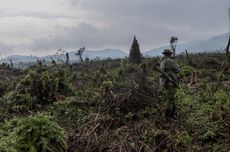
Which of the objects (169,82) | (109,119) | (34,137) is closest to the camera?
(34,137)

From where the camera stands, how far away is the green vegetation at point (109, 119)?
9250 millimetres

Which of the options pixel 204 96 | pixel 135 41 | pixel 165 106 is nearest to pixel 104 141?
pixel 165 106

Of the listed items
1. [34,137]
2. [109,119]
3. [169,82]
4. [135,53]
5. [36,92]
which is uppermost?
[135,53]

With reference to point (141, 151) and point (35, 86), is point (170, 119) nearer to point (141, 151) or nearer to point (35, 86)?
point (141, 151)

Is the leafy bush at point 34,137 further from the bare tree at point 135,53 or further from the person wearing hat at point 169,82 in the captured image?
the bare tree at point 135,53

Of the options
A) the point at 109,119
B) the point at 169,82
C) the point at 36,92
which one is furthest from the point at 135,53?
the point at 109,119

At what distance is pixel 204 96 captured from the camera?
14.9m

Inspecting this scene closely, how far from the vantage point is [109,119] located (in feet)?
39.1

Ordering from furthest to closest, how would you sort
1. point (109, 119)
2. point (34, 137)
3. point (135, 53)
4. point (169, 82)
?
point (135, 53) → point (169, 82) → point (109, 119) → point (34, 137)

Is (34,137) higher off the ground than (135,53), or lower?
lower

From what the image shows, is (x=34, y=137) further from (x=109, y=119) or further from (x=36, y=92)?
(x=36, y=92)

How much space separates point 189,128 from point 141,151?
214 centimetres

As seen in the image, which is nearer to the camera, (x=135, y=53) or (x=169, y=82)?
(x=169, y=82)

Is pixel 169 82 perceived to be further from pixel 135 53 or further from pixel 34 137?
pixel 135 53
